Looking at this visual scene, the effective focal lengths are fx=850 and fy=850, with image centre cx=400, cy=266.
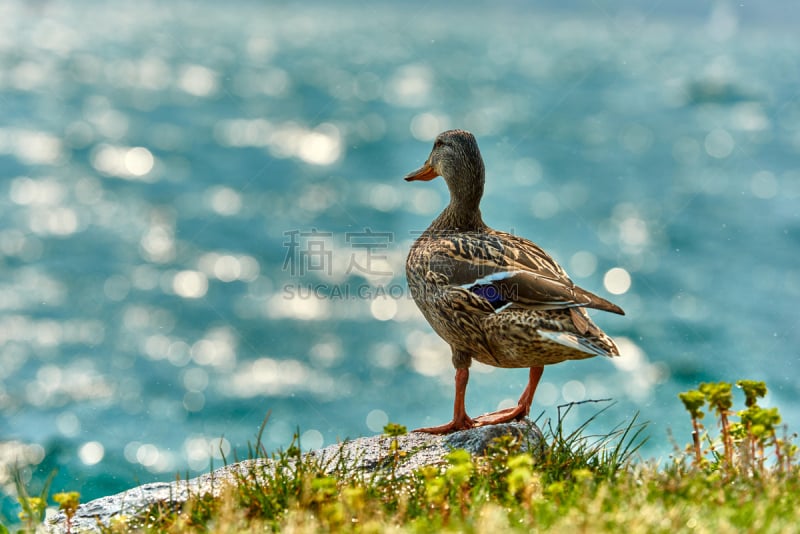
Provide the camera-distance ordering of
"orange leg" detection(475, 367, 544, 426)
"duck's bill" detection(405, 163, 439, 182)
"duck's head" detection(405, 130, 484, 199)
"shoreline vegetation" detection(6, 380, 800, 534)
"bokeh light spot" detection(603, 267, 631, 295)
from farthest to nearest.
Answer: "bokeh light spot" detection(603, 267, 631, 295)
"duck's bill" detection(405, 163, 439, 182)
"duck's head" detection(405, 130, 484, 199)
"orange leg" detection(475, 367, 544, 426)
"shoreline vegetation" detection(6, 380, 800, 534)

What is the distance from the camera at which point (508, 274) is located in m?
5.51

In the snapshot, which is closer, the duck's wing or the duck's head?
the duck's wing

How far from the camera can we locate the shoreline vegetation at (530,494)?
344cm

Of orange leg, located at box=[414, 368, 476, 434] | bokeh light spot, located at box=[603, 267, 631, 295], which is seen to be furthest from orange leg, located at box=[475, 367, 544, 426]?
bokeh light spot, located at box=[603, 267, 631, 295]

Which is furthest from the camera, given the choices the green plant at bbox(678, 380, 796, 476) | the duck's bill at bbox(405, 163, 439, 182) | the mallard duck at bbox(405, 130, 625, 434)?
the duck's bill at bbox(405, 163, 439, 182)

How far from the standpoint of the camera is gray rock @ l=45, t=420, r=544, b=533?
476 cm

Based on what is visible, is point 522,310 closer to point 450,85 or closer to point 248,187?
point 248,187

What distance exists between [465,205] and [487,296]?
48.5 inches

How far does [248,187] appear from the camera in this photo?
950 inches

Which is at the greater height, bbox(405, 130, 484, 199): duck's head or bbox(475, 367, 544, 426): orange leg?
bbox(405, 130, 484, 199): duck's head

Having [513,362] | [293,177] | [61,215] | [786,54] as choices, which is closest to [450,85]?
[293,177]

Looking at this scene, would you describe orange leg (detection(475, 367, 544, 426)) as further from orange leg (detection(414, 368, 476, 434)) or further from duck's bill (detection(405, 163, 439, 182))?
duck's bill (detection(405, 163, 439, 182))

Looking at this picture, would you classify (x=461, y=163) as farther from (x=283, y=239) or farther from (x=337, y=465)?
(x=283, y=239)

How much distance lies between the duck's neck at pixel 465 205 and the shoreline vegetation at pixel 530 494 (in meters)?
1.84
